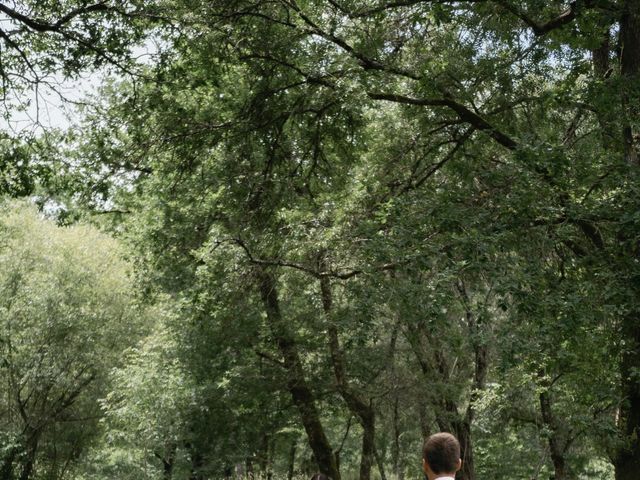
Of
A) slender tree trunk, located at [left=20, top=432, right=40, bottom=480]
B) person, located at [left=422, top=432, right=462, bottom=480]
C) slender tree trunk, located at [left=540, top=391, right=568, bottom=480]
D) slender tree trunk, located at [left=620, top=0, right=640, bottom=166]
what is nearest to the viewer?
person, located at [left=422, top=432, right=462, bottom=480]

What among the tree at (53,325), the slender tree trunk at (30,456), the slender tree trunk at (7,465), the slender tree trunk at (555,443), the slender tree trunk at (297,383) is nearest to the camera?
the slender tree trunk at (297,383)

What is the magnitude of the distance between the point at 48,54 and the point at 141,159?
2249 mm

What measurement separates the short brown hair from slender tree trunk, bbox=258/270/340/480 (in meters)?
11.1

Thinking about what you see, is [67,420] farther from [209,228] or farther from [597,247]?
[597,247]

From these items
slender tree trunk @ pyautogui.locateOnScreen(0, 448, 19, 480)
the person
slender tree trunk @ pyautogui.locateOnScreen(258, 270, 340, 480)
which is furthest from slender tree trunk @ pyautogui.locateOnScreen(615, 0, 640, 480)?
slender tree trunk @ pyautogui.locateOnScreen(0, 448, 19, 480)

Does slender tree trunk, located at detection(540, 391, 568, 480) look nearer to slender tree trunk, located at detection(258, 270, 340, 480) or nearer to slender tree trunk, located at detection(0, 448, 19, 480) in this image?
slender tree trunk, located at detection(258, 270, 340, 480)

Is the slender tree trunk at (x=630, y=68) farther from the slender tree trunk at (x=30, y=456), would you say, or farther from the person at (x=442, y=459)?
the slender tree trunk at (x=30, y=456)

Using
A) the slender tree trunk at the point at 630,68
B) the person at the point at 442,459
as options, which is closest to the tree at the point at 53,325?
the slender tree trunk at the point at 630,68

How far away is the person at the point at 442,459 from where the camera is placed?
3871 millimetres

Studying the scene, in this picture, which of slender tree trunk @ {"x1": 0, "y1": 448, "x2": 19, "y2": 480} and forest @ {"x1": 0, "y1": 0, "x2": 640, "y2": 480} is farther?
slender tree trunk @ {"x1": 0, "y1": 448, "x2": 19, "y2": 480}

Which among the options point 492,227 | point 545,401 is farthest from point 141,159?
point 545,401

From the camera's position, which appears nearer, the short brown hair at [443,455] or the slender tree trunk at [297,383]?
the short brown hair at [443,455]

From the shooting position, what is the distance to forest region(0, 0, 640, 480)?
304 inches

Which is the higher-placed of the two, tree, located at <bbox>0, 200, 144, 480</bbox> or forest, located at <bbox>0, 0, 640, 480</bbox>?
tree, located at <bbox>0, 200, 144, 480</bbox>
